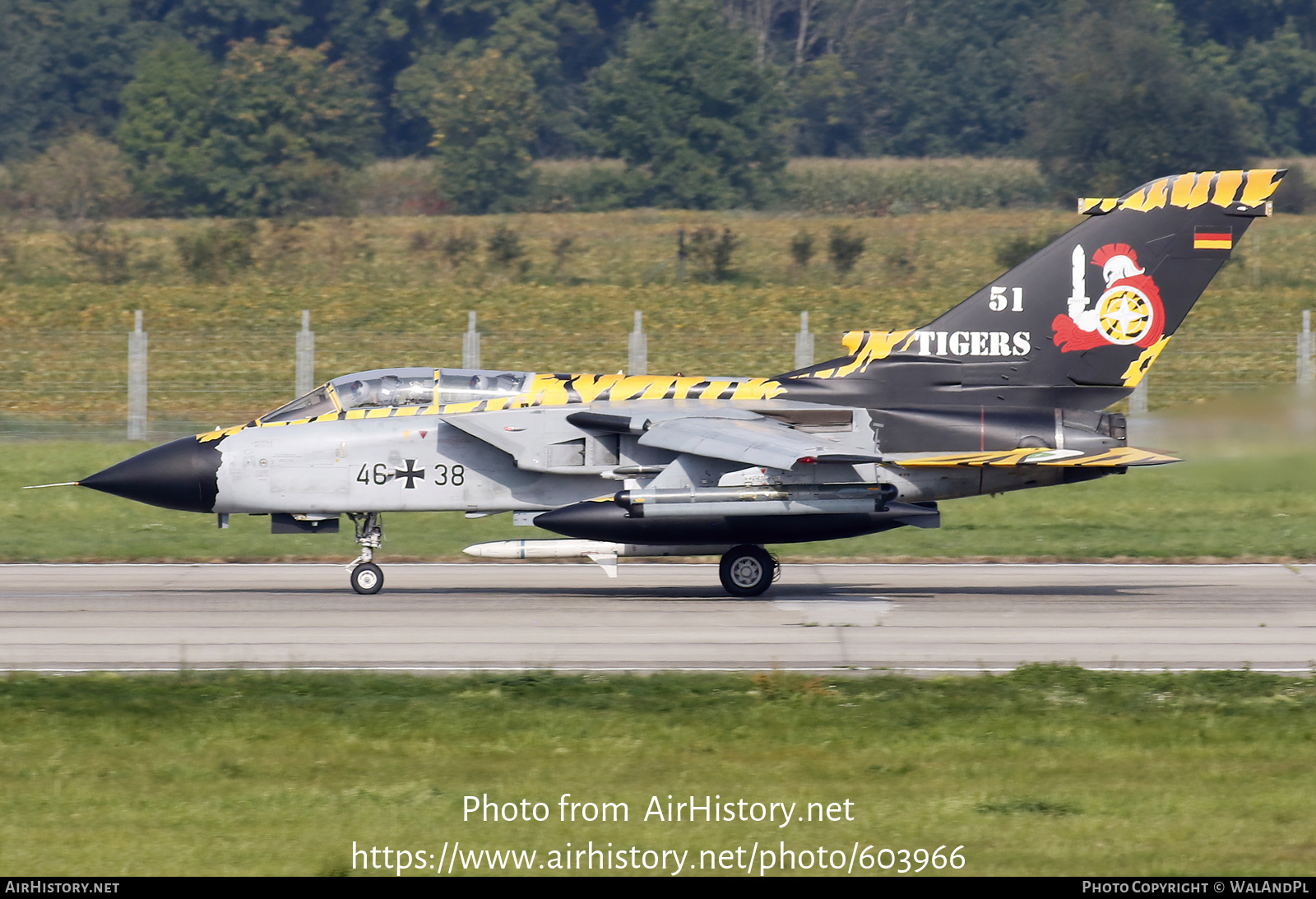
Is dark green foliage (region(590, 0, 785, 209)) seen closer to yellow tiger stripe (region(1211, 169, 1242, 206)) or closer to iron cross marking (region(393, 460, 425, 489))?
yellow tiger stripe (region(1211, 169, 1242, 206))

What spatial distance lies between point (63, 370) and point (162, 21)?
166 ft

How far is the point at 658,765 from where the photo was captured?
34.6ft

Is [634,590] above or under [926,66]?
under

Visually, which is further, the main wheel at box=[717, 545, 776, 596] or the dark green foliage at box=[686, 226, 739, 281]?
the dark green foliage at box=[686, 226, 739, 281]

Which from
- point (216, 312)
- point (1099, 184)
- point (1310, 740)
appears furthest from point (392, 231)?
point (1310, 740)

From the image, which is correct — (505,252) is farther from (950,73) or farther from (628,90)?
(950,73)

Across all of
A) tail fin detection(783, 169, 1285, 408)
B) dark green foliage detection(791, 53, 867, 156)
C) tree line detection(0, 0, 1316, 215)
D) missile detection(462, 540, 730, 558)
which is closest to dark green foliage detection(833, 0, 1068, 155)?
tree line detection(0, 0, 1316, 215)

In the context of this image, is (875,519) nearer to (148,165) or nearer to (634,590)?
(634,590)

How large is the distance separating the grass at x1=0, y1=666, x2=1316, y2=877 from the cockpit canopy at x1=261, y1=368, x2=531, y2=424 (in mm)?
5633

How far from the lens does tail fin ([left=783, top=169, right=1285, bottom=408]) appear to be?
60.5 ft

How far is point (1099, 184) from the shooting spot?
58156 millimetres

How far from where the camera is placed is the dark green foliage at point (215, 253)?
49.2 m

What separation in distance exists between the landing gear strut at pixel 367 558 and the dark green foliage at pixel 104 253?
32787 millimetres

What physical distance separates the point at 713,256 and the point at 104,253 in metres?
18.6
